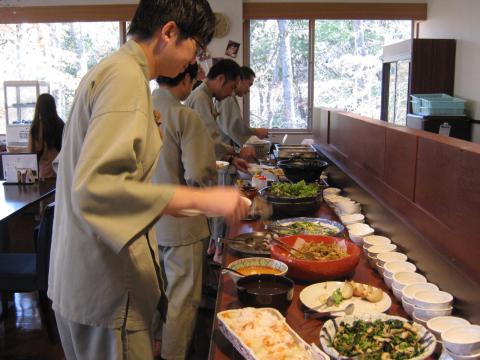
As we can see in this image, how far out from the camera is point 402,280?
1446mm

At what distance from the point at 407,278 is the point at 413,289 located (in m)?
0.11

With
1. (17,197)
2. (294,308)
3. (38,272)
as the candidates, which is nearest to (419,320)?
(294,308)

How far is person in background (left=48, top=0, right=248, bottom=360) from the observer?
0.95 meters

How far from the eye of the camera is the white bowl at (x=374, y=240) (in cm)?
178

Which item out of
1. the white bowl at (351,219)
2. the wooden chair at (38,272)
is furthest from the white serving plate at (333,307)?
the wooden chair at (38,272)

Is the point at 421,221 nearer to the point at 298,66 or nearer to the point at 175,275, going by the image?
the point at 175,275

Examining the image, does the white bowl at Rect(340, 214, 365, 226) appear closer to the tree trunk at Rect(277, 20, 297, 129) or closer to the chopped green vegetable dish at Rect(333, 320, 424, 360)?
the chopped green vegetable dish at Rect(333, 320, 424, 360)

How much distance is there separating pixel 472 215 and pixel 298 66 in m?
5.68

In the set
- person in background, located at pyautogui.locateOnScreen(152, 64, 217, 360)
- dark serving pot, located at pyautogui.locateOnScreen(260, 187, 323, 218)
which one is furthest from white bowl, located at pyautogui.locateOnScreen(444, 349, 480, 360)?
person in background, located at pyautogui.locateOnScreen(152, 64, 217, 360)

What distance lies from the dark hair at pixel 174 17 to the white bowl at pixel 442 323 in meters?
0.88

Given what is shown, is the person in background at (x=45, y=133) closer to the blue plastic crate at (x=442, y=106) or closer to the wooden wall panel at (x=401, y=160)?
the wooden wall panel at (x=401, y=160)

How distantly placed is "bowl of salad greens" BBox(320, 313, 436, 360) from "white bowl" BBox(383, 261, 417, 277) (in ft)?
1.13

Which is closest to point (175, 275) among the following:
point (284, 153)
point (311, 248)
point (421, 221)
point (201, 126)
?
point (201, 126)

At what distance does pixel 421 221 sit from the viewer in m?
1.63
